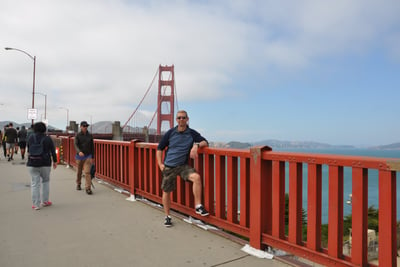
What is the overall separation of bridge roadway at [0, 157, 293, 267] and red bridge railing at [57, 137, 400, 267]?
10.2 inches

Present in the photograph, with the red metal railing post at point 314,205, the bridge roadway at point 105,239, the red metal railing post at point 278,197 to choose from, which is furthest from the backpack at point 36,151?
the red metal railing post at point 314,205

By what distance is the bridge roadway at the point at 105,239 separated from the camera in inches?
124

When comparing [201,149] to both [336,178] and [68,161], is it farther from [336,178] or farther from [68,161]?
[68,161]

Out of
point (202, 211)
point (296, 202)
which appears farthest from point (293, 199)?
point (202, 211)

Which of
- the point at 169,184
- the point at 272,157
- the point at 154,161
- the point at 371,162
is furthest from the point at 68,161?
the point at 371,162

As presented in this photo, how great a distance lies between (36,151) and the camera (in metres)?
5.31

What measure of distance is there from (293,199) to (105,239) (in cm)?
214

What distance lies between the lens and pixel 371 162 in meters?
2.47

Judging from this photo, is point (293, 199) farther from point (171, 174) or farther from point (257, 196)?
point (171, 174)

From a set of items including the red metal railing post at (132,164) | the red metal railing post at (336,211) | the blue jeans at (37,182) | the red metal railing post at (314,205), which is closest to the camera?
the red metal railing post at (336,211)

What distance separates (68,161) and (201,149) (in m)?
8.61

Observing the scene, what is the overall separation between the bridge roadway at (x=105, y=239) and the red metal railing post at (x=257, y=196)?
0.76 feet

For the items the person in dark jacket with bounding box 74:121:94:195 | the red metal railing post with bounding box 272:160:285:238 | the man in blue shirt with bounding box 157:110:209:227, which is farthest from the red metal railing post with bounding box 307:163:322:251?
the person in dark jacket with bounding box 74:121:94:195

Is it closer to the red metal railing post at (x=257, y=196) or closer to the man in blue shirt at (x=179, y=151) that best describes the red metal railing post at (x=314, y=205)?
the red metal railing post at (x=257, y=196)
